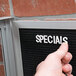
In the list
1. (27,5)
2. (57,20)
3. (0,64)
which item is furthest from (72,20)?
(0,64)

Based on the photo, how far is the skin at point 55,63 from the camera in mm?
648

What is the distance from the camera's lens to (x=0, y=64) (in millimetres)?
924

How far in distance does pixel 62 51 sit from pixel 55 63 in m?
0.05

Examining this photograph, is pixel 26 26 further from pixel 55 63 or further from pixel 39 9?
pixel 55 63

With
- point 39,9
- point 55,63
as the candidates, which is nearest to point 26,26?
point 39,9

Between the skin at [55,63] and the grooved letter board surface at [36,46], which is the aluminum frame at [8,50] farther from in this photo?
the skin at [55,63]

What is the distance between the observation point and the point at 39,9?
785mm

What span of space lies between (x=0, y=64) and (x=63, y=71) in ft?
1.05

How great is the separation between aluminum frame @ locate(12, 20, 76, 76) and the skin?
0.07 meters

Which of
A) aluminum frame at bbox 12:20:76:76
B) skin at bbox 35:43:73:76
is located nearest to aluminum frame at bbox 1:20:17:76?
aluminum frame at bbox 12:20:76:76

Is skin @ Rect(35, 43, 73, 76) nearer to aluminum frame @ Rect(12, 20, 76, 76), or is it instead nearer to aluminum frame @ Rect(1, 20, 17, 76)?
aluminum frame @ Rect(12, 20, 76, 76)

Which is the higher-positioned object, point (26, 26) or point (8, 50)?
point (26, 26)

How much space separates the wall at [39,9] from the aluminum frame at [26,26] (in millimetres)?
47

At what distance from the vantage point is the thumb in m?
0.68
